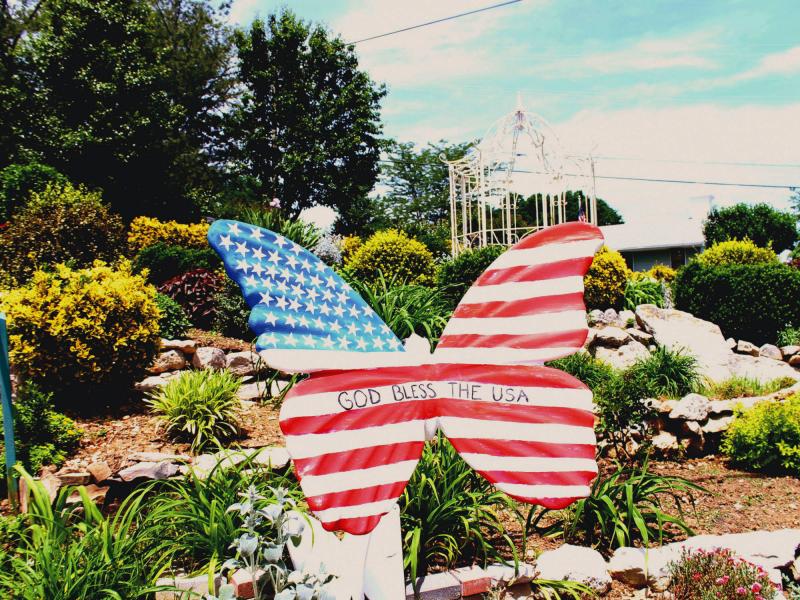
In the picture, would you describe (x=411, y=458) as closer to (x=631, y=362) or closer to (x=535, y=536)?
(x=535, y=536)

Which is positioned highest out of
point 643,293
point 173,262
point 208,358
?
point 173,262

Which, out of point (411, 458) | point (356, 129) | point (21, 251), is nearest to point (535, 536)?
point (411, 458)

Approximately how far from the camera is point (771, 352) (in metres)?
10.1

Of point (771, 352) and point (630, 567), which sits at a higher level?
point (771, 352)

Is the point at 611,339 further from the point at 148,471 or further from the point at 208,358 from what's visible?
the point at 148,471

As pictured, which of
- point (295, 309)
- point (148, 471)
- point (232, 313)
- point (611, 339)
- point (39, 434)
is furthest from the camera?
point (611, 339)

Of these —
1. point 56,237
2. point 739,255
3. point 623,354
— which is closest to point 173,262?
point 56,237

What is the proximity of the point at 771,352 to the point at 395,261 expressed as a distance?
20.7 feet

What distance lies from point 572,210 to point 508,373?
151 feet

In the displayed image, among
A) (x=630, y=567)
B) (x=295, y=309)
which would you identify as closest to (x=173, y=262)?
(x=630, y=567)

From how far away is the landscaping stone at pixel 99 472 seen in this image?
4.18 metres

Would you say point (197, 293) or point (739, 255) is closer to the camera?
point (197, 293)

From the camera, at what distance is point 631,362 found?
26.9ft

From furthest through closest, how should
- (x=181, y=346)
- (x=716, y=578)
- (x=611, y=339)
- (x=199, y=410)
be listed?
(x=611, y=339)
(x=181, y=346)
(x=199, y=410)
(x=716, y=578)
